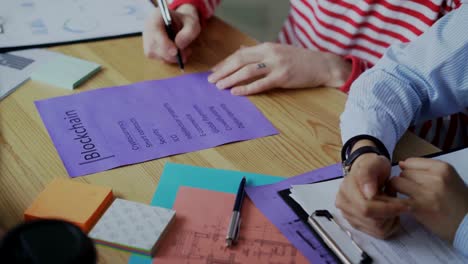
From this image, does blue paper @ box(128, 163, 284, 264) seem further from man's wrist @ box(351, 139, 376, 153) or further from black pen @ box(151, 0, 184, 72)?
black pen @ box(151, 0, 184, 72)

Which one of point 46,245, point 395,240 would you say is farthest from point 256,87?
point 46,245

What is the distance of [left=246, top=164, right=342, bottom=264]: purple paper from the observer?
582 mm

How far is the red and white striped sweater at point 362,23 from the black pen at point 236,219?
1.34 ft

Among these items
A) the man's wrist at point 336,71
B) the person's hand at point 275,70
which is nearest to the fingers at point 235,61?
the person's hand at point 275,70

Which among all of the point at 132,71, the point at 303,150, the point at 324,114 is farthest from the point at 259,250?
the point at 132,71

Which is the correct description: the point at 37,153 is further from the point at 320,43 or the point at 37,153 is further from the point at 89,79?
the point at 320,43

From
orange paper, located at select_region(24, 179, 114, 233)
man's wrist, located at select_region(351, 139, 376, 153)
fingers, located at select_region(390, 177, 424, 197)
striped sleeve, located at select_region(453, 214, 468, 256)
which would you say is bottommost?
striped sleeve, located at select_region(453, 214, 468, 256)

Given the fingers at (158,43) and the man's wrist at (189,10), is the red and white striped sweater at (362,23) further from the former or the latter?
the fingers at (158,43)

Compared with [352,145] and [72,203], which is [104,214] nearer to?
[72,203]

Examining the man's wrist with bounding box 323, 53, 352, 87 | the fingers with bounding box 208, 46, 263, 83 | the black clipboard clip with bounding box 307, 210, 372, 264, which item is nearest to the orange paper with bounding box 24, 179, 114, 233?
the black clipboard clip with bounding box 307, 210, 372, 264

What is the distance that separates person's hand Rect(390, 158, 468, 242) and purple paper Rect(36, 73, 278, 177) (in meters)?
0.24

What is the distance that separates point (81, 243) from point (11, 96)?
1.85 ft

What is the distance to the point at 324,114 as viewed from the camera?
849 millimetres

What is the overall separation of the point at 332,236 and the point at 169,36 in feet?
1.82
